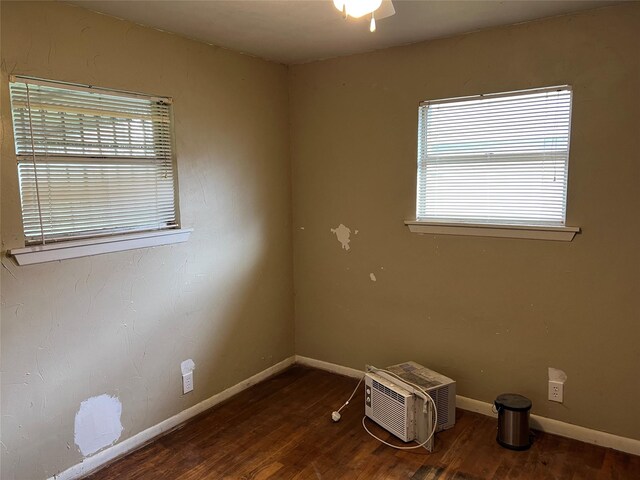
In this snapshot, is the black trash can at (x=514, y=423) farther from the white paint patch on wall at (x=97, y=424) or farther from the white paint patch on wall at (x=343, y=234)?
the white paint patch on wall at (x=97, y=424)

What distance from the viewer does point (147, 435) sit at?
2.65m

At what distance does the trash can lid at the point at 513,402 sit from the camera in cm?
248

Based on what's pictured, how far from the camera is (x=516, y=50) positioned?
2555 millimetres

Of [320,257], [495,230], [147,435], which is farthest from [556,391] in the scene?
[147,435]

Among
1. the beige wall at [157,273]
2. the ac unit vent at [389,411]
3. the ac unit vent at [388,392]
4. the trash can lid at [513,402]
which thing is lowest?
the ac unit vent at [389,411]

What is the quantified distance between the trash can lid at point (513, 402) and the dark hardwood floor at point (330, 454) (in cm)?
24

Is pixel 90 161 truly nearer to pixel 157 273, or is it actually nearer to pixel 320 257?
pixel 157 273

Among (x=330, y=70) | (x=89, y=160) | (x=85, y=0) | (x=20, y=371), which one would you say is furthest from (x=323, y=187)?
(x=20, y=371)

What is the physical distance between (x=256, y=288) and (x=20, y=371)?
1.56 m

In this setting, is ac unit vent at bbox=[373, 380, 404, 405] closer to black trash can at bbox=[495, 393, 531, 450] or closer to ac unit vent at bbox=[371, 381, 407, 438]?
ac unit vent at bbox=[371, 381, 407, 438]

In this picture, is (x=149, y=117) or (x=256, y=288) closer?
(x=149, y=117)

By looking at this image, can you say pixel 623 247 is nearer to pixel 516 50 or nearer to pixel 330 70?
pixel 516 50

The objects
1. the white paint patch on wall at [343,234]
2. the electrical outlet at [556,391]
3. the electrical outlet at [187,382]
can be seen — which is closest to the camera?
the electrical outlet at [556,391]

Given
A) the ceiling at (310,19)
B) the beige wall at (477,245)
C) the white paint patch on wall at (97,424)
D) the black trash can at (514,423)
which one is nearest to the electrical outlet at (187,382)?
the white paint patch on wall at (97,424)
